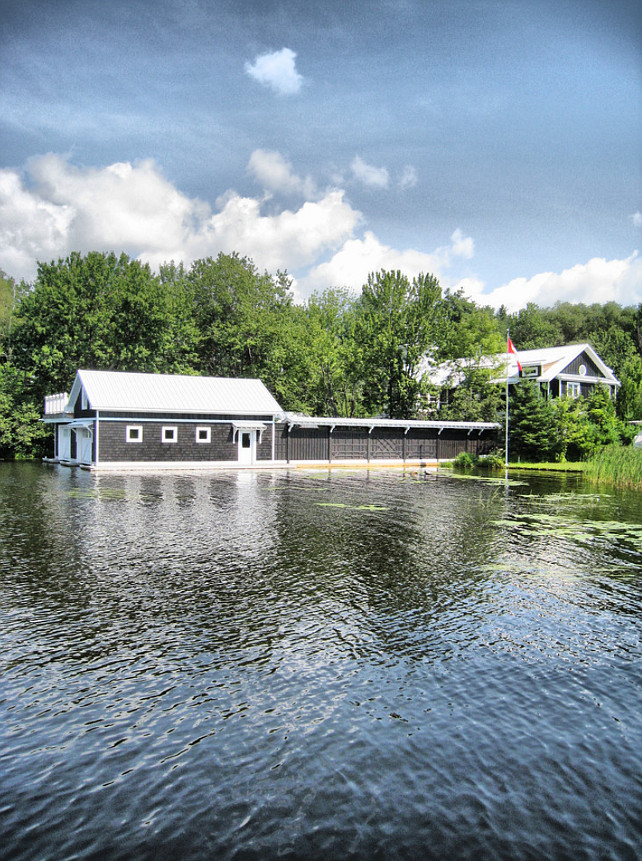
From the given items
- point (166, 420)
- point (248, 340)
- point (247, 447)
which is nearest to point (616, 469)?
point (247, 447)

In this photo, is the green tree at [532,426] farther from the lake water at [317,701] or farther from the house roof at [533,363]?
the lake water at [317,701]

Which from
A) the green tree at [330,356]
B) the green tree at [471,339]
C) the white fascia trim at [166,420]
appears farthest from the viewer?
the green tree at [330,356]

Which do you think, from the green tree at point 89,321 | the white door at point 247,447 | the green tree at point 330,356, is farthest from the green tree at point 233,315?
the white door at point 247,447

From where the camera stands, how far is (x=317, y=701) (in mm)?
5336

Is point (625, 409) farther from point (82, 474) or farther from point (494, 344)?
point (82, 474)

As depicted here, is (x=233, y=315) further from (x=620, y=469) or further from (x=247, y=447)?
(x=620, y=469)

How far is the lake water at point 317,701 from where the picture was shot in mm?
3818

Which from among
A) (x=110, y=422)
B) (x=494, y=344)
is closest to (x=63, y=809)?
(x=110, y=422)

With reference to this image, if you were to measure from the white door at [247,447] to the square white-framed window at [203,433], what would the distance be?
193 cm

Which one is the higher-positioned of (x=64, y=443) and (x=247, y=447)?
(x=64, y=443)

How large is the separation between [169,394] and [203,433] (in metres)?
2.90

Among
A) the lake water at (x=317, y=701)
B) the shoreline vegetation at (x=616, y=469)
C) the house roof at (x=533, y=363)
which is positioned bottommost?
the lake water at (x=317, y=701)

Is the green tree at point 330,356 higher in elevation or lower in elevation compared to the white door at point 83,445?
higher

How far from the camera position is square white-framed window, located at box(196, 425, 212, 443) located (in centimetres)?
3438
